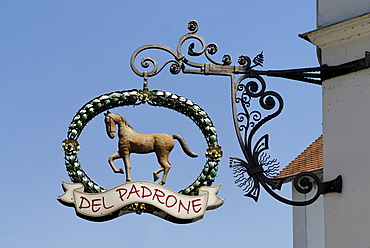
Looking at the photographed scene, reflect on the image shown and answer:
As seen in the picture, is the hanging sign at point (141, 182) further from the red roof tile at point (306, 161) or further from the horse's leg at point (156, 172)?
the red roof tile at point (306, 161)

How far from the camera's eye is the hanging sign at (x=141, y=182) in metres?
10.6

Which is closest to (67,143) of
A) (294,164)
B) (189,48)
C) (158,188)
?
(158,188)

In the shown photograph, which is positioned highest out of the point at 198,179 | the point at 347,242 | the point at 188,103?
the point at 188,103

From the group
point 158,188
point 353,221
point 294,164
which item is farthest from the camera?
point 294,164

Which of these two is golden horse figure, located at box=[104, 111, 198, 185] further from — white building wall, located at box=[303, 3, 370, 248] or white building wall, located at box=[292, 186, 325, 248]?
white building wall, located at box=[292, 186, 325, 248]

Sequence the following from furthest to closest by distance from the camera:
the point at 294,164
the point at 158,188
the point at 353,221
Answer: the point at 294,164 → the point at 158,188 → the point at 353,221

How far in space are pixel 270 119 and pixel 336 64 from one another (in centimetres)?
86

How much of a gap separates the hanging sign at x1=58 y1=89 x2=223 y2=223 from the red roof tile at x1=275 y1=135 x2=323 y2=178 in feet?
41.3

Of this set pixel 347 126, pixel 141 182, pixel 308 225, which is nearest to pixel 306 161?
pixel 308 225

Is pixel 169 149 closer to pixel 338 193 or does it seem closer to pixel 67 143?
pixel 67 143

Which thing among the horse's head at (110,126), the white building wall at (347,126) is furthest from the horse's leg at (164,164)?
the white building wall at (347,126)

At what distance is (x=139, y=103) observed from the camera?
10.6 m

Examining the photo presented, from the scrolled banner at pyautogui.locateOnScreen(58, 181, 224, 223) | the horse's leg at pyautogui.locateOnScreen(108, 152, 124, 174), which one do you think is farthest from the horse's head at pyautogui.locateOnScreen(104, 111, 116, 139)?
the scrolled banner at pyautogui.locateOnScreen(58, 181, 224, 223)

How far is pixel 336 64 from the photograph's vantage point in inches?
364
